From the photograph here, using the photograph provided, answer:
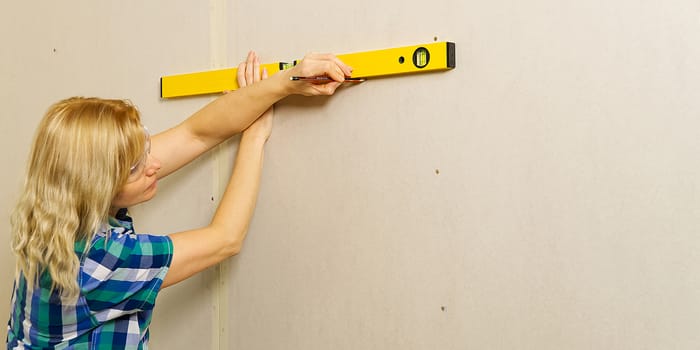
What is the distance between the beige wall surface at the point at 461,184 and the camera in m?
0.92

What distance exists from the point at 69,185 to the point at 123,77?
692 millimetres

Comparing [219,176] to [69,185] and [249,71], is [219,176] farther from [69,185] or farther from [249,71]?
[69,185]

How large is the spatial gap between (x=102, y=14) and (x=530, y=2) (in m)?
1.18

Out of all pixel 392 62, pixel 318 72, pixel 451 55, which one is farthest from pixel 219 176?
pixel 451 55

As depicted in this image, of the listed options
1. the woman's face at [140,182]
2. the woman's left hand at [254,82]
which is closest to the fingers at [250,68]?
the woman's left hand at [254,82]

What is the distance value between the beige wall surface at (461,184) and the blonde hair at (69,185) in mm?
369

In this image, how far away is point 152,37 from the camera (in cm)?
164

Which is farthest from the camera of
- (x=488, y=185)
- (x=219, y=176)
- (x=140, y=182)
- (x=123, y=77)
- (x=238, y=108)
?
(x=123, y=77)

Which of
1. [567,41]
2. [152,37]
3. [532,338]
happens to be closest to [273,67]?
[152,37]

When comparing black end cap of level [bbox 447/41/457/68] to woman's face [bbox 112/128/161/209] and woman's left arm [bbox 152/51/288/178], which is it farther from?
woman's face [bbox 112/128/161/209]

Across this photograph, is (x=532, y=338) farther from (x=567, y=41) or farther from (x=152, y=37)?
(x=152, y=37)

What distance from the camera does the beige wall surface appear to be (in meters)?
0.92

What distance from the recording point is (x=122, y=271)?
3.68 ft

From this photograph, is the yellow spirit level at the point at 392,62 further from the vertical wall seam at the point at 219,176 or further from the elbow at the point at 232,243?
the elbow at the point at 232,243
